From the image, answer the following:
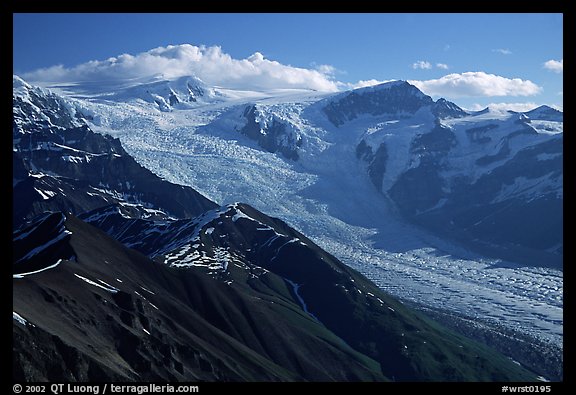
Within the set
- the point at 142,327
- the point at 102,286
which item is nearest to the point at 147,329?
the point at 142,327

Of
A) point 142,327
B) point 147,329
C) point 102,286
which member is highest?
point 102,286

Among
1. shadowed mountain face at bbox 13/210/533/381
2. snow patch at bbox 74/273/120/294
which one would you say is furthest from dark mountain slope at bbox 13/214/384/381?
snow patch at bbox 74/273/120/294

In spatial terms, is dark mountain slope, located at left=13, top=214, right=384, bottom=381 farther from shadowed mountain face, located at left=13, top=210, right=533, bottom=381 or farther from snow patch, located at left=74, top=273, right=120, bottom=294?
snow patch, located at left=74, top=273, right=120, bottom=294

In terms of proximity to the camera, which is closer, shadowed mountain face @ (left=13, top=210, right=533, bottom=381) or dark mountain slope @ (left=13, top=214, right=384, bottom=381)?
dark mountain slope @ (left=13, top=214, right=384, bottom=381)

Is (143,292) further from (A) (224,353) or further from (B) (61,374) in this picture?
(B) (61,374)

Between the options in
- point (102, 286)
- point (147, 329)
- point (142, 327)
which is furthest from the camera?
point (102, 286)

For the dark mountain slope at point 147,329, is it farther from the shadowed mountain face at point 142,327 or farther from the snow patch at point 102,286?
the snow patch at point 102,286

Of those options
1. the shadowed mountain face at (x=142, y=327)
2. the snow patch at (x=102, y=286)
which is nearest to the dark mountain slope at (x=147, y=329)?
the shadowed mountain face at (x=142, y=327)

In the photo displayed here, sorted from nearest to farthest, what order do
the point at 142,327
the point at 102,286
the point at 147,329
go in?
the point at 142,327, the point at 147,329, the point at 102,286

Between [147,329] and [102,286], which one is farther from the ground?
[102,286]

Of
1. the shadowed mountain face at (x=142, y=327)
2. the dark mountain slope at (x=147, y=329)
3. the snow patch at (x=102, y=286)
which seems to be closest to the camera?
the dark mountain slope at (x=147, y=329)

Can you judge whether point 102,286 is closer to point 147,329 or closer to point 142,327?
point 142,327
